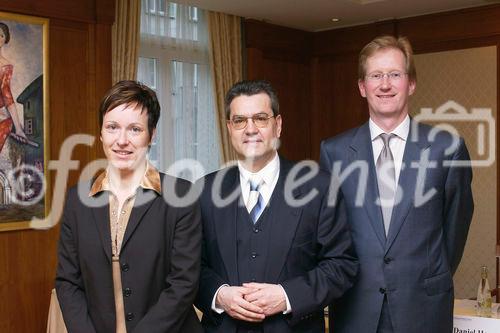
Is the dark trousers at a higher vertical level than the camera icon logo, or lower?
lower

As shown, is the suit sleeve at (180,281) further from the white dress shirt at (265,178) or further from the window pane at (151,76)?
the window pane at (151,76)

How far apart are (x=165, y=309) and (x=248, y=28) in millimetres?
5179

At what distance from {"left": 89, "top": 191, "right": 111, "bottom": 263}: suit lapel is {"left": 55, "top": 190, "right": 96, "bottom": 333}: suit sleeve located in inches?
2.9

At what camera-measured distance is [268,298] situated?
2115 millimetres

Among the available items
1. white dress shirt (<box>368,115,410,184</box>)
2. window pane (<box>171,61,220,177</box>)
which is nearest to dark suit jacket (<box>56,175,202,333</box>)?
white dress shirt (<box>368,115,410,184</box>)

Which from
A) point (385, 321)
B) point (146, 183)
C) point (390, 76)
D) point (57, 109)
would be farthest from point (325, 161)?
point (57, 109)

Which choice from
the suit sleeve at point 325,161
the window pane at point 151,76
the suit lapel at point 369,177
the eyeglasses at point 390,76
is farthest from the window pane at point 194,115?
the eyeglasses at point 390,76

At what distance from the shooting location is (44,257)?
5074 mm

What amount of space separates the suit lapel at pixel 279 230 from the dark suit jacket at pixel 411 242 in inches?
12.2

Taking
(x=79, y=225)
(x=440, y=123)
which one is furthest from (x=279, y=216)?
(x=440, y=123)

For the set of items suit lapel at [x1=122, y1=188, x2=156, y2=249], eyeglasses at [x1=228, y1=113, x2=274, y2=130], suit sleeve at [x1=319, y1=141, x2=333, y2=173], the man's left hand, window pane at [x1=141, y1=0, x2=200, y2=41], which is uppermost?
window pane at [x1=141, y1=0, x2=200, y2=41]

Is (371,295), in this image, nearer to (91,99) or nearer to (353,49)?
(91,99)

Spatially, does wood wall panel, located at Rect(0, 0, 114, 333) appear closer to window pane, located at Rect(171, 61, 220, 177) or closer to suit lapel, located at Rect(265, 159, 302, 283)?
window pane, located at Rect(171, 61, 220, 177)

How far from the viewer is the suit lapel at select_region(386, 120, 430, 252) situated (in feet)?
7.79
